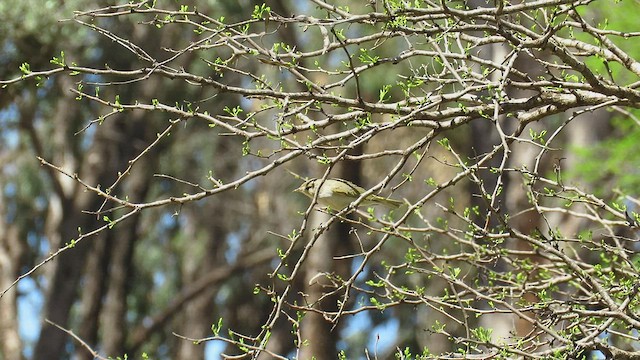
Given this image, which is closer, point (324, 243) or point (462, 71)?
point (462, 71)

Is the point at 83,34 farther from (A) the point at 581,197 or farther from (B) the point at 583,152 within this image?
(A) the point at 581,197

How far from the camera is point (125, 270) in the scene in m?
15.3

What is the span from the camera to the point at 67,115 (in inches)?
595

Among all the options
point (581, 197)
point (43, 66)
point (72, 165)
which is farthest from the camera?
point (72, 165)

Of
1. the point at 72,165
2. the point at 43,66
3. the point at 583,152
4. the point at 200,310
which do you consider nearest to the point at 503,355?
the point at 583,152

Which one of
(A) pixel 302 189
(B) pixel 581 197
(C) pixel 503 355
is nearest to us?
(C) pixel 503 355

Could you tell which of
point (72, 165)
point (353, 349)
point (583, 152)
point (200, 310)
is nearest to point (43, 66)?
point (72, 165)

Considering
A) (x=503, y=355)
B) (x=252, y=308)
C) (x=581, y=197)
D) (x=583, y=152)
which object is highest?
(x=252, y=308)

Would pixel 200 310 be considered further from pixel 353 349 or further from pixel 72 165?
pixel 72 165

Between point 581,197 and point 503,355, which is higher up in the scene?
point 581,197

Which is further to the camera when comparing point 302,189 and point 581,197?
point 302,189

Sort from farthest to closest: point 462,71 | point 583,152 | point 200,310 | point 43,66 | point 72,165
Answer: point 200,310 < point 72,165 < point 43,66 < point 583,152 < point 462,71

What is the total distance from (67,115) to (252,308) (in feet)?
21.7

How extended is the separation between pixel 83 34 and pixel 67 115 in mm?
2752
